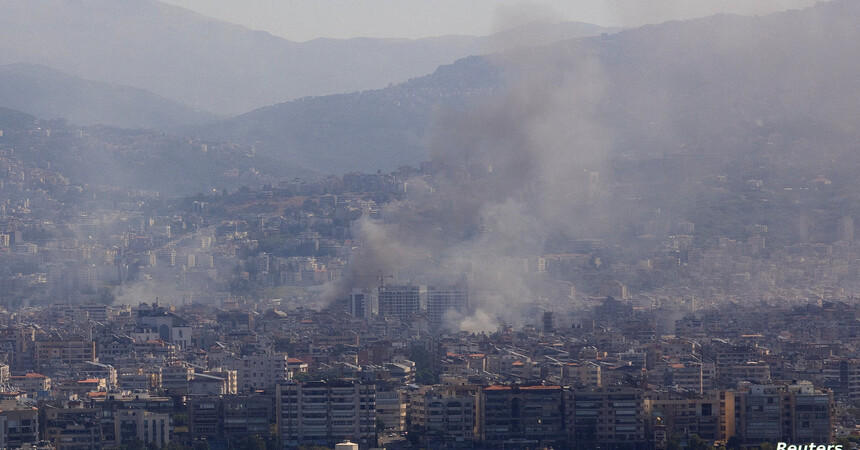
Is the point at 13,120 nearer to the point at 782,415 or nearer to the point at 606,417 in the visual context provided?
the point at 606,417

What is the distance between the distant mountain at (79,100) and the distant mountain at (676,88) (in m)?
13.8

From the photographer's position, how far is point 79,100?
181 m

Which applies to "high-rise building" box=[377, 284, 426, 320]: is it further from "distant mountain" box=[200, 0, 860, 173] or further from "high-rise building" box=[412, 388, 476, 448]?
"high-rise building" box=[412, 388, 476, 448]

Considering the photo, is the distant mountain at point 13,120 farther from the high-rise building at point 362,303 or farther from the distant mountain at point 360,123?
the high-rise building at point 362,303

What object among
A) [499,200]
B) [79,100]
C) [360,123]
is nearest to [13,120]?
[360,123]

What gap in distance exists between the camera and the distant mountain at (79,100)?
581 ft

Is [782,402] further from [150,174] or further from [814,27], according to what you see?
[150,174]

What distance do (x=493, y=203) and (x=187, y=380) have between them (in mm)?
51809

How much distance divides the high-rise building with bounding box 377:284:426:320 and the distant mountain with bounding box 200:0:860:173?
66.8 ft

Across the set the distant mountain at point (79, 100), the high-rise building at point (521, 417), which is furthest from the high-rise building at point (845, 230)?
the distant mountain at point (79, 100)

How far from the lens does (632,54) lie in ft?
478

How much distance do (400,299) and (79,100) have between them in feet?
342

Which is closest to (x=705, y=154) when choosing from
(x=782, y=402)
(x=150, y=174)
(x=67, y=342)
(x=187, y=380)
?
(x=150, y=174)

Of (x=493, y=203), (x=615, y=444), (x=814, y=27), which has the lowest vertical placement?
(x=615, y=444)
